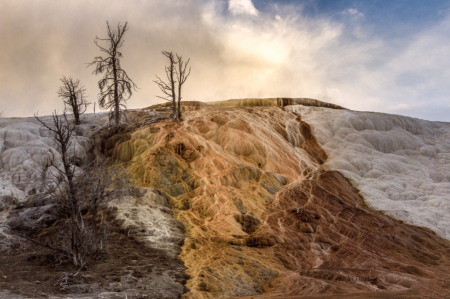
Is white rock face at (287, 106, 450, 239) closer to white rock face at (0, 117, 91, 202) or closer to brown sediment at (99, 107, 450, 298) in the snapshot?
brown sediment at (99, 107, 450, 298)

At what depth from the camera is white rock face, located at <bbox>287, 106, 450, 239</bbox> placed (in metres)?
18.8

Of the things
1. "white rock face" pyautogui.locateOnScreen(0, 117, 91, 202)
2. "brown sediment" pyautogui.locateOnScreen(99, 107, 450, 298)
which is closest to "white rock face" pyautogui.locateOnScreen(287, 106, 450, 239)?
"brown sediment" pyautogui.locateOnScreen(99, 107, 450, 298)

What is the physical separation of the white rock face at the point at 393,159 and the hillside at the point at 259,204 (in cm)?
12

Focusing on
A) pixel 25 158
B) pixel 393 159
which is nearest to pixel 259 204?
pixel 393 159

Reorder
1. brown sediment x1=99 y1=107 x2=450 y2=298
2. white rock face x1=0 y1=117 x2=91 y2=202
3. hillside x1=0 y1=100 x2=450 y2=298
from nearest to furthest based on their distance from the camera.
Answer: hillside x1=0 y1=100 x2=450 y2=298 < brown sediment x1=99 y1=107 x2=450 y2=298 < white rock face x1=0 y1=117 x2=91 y2=202

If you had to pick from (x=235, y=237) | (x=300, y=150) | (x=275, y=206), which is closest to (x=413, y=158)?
(x=300, y=150)

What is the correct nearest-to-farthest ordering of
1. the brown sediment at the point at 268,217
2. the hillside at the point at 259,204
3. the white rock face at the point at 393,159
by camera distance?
the hillside at the point at 259,204 < the brown sediment at the point at 268,217 < the white rock face at the point at 393,159

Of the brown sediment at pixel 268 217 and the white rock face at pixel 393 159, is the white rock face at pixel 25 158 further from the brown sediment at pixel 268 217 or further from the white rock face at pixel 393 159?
the white rock face at pixel 393 159

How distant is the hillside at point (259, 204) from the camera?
10.1 metres

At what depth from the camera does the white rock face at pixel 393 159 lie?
18812 mm

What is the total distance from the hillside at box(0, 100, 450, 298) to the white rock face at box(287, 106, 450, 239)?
4.7 inches

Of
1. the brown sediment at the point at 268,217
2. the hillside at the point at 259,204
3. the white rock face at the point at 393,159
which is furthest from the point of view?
the white rock face at the point at 393,159

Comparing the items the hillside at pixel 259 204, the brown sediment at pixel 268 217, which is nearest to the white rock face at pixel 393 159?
the hillside at pixel 259 204

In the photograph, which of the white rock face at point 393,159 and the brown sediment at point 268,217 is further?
the white rock face at point 393,159
